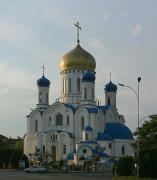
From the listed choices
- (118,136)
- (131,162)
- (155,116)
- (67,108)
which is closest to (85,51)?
(67,108)

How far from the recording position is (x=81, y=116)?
86562mm

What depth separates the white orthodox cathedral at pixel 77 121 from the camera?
8350cm

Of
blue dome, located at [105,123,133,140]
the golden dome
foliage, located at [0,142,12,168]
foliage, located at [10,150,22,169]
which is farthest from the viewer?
the golden dome

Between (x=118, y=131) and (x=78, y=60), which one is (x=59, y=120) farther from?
A: (x=78, y=60)

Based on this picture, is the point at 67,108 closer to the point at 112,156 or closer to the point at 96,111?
the point at 96,111

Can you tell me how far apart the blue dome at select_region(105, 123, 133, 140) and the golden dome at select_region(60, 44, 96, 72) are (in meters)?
10.8

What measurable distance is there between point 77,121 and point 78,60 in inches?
432

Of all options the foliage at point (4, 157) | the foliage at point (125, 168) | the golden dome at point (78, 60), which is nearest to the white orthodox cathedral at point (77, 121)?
the golden dome at point (78, 60)

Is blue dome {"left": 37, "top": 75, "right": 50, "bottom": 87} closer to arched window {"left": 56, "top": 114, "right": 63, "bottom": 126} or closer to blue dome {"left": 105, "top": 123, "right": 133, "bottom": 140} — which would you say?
arched window {"left": 56, "top": 114, "right": 63, "bottom": 126}

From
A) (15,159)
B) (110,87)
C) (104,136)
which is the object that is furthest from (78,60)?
(15,159)

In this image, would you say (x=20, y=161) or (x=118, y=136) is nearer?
(x=20, y=161)

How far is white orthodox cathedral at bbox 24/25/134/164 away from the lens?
83.5 meters

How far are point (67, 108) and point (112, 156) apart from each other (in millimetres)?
11588

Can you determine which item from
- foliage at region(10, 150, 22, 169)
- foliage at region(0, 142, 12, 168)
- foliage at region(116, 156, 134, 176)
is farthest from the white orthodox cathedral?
foliage at region(116, 156, 134, 176)
